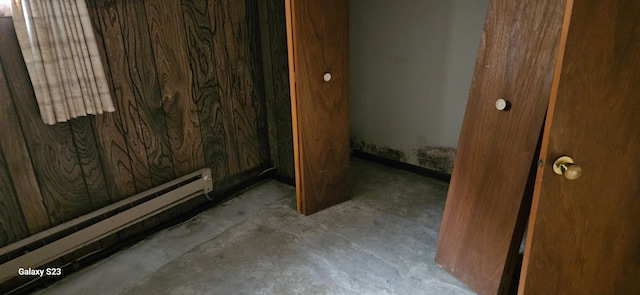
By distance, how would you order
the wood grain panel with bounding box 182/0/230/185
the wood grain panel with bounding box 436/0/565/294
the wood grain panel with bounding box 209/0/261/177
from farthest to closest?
the wood grain panel with bounding box 209/0/261/177 → the wood grain panel with bounding box 182/0/230/185 → the wood grain panel with bounding box 436/0/565/294

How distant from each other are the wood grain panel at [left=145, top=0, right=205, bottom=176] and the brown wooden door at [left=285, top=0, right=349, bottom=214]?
27.3 inches

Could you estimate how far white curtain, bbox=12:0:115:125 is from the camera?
168 centimetres

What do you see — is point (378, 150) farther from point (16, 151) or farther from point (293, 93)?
point (16, 151)

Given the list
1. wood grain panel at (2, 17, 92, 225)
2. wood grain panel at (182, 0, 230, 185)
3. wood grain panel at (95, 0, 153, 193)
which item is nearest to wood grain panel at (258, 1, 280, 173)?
wood grain panel at (182, 0, 230, 185)

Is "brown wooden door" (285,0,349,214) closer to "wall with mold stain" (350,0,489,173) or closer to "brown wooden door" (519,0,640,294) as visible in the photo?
"wall with mold stain" (350,0,489,173)

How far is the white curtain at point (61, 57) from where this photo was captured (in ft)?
5.50

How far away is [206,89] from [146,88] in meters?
0.41

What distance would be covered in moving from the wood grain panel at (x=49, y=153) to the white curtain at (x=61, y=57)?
0.06 metres

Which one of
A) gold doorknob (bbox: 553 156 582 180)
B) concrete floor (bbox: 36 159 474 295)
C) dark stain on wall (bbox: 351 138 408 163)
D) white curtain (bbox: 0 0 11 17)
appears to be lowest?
concrete floor (bbox: 36 159 474 295)

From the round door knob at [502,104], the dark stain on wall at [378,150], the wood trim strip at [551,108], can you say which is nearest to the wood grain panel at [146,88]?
the dark stain on wall at [378,150]

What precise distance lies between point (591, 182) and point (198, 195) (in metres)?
2.23

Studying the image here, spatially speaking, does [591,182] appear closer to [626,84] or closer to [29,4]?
[626,84]

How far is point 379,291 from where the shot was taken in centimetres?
188

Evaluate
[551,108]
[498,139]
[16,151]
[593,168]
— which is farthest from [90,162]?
[593,168]
